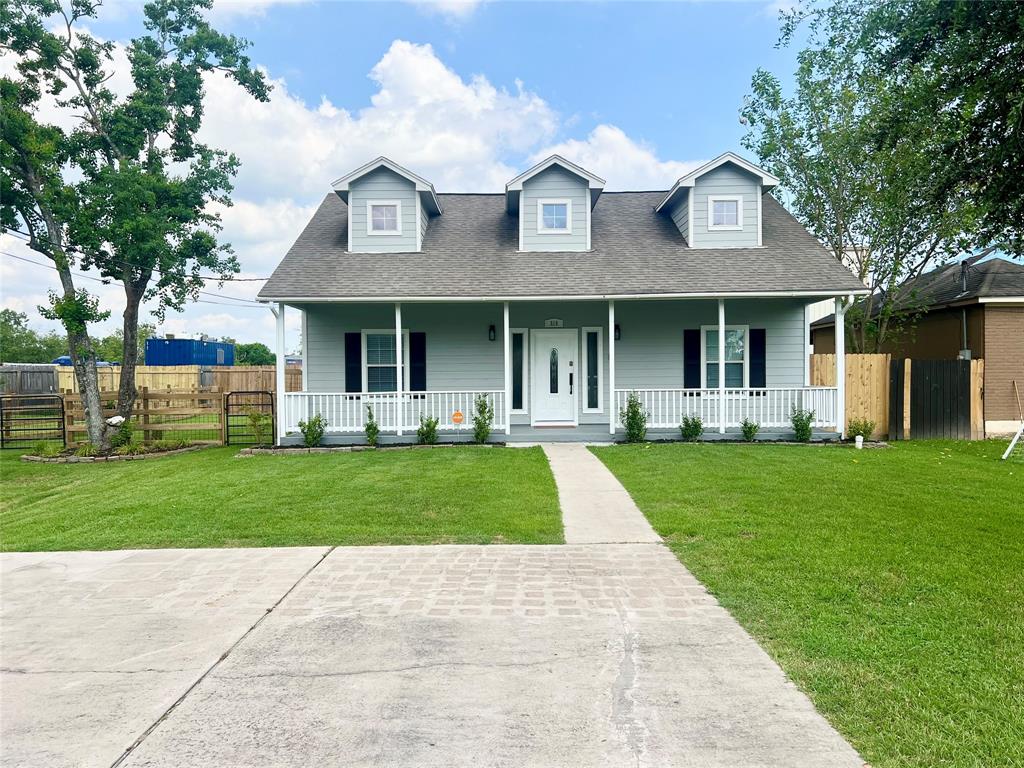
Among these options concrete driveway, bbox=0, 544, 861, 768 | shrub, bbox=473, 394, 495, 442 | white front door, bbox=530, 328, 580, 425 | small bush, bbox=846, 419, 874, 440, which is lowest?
concrete driveway, bbox=0, 544, 861, 768

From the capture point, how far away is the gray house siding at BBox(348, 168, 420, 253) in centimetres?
1377

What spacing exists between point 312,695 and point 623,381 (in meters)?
11.5

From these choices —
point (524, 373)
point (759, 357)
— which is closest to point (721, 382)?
point (759, 357)

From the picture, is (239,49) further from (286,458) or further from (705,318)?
(705,318)

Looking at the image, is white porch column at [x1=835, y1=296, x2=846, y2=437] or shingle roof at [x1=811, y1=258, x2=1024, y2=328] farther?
shingle roof at [x1=811, y1=258, x2=1024, y2=328]

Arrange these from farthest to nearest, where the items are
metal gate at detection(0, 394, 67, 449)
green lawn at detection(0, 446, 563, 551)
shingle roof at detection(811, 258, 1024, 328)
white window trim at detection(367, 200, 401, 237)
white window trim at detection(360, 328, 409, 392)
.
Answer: metal gate at detection(0, 394, 67, 449) → shingle roof at detection(811, 258, 1024, 328) → white window trim at detection(367, 200, 401, 237) → white window trim at detection(360, 328, 409, 392) → green lawn at detection(0, 446, 563, 551)

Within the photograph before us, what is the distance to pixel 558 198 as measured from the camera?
13898 millimetres

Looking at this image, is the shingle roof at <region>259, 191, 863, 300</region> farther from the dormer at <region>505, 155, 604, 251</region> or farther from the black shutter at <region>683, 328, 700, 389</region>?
the black shutter at <region>683, 328, 700, 389</region>

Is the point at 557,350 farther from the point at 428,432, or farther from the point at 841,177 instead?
the point at 841,177

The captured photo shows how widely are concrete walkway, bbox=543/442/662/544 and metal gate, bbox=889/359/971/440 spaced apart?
25.7 ft

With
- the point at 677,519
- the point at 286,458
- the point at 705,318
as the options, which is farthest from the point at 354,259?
the point at 677,519

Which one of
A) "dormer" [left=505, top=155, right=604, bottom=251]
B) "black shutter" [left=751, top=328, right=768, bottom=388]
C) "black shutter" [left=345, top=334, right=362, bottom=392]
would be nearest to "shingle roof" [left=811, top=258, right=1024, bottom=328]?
"black shutter" [left=751, top=328, right=768, bottom=388]

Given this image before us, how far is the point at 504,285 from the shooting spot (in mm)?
12500

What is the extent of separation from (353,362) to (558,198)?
5.96m
